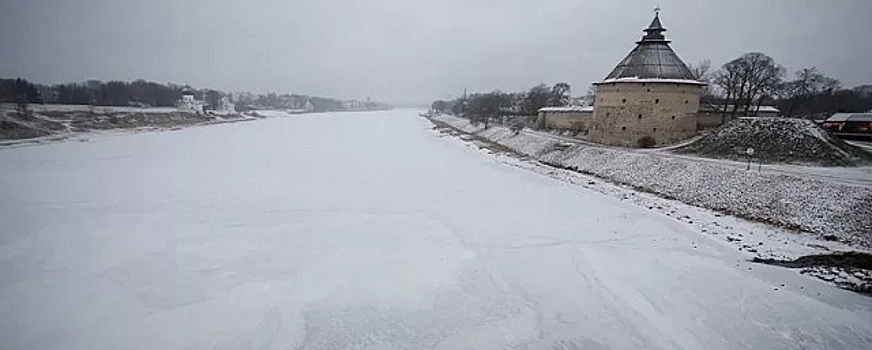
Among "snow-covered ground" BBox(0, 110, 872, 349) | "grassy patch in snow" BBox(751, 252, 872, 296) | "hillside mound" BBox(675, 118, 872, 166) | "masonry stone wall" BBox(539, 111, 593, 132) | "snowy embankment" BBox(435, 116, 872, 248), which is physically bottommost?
"snow-covered ground" BBox(0, 110, 872, 349)

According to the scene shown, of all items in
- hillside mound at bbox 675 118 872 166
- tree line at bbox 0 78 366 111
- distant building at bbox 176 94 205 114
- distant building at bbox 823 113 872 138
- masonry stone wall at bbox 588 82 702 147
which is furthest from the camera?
distant building at bbox 176 94 205 114

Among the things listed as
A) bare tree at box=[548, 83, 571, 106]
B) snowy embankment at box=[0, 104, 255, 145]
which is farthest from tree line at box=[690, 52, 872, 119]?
snowy embankment at box=[0, 104, 255, 145]

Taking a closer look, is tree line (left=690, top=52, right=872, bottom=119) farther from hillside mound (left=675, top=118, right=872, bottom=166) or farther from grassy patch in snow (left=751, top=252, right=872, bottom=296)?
grassy patch in snow (left=751, top=252, right=872, bottom=296)

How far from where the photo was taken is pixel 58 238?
363 inches

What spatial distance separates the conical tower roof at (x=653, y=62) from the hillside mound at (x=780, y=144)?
4.33 metres

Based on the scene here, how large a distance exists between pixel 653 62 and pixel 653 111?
2.62m

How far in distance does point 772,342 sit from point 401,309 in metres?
5.12

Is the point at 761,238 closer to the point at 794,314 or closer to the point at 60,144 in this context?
the point at 794,314

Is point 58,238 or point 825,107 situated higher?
point 825,107

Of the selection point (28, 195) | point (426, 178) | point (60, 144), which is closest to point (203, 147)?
point (60, 144)

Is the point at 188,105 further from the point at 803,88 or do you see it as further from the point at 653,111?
the point at 803,88

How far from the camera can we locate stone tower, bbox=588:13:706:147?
22.2 metres

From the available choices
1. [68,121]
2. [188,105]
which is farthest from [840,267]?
[188,105]

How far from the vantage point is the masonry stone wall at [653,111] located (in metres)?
22.2
